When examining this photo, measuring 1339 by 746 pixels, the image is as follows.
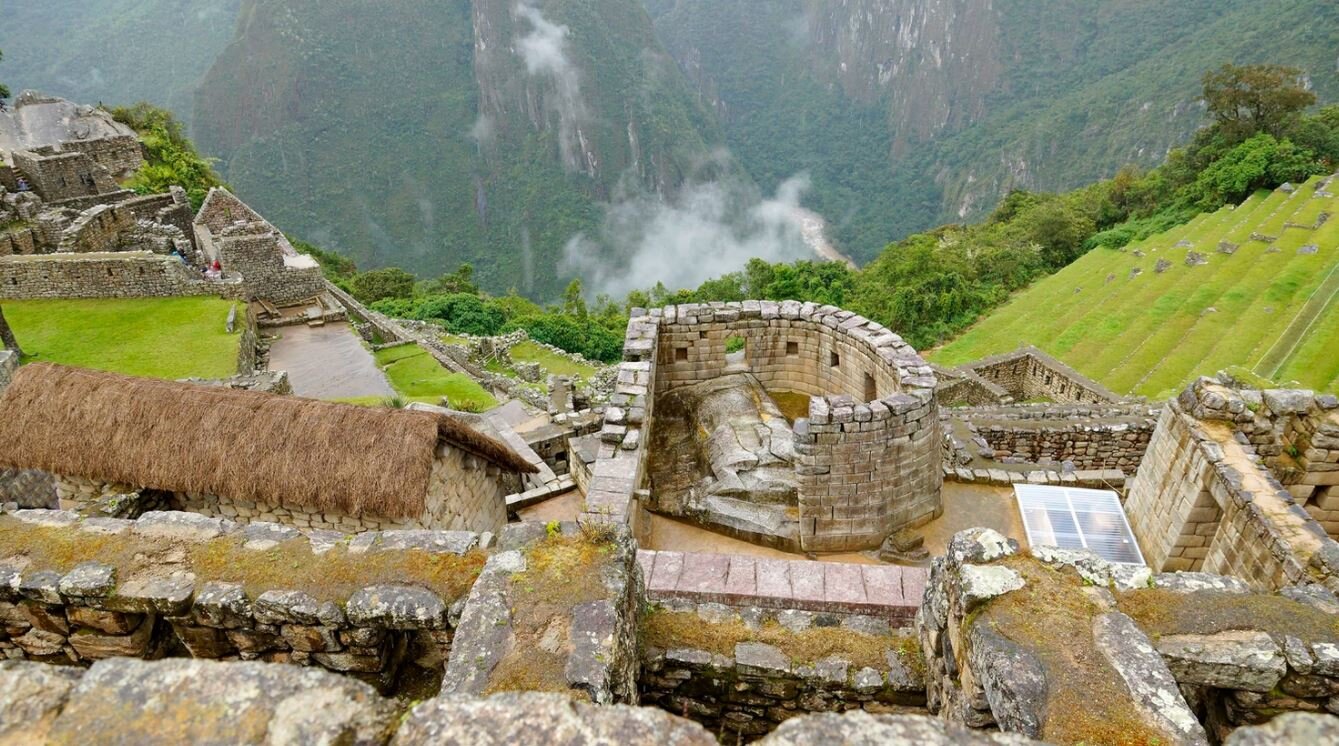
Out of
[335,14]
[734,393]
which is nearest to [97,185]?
[734,393]

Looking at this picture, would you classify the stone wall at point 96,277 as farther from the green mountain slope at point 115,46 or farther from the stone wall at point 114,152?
the green mountain slope at point 115,46

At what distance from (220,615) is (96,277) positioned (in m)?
20.8

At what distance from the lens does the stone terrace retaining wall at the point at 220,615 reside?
4.19m

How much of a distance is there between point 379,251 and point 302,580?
117975mm

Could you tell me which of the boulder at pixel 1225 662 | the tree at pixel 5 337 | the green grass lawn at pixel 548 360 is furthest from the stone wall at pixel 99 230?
the boulder at pixel 1225 662

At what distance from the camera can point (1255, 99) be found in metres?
48.2

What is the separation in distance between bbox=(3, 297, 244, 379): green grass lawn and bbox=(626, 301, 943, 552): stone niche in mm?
11278

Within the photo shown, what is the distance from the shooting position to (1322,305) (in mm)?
29844

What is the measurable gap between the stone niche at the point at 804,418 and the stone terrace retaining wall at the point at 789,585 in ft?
6.05

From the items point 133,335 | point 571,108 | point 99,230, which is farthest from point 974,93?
point 133,335

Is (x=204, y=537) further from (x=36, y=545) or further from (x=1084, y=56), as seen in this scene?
(x=1084, y=56)

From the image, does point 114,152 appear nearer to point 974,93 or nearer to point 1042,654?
point 1042,654

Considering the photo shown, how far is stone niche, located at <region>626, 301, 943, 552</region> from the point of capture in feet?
27.9

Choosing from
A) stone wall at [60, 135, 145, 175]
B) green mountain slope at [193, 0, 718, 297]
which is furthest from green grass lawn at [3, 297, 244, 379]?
green mountain slope at [193, 0, 718, 297]
